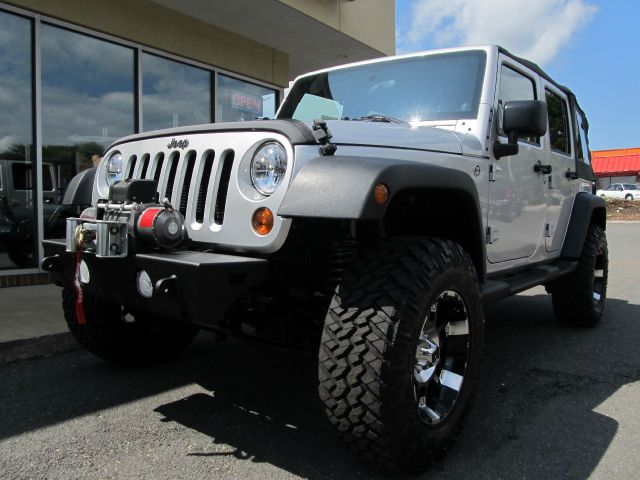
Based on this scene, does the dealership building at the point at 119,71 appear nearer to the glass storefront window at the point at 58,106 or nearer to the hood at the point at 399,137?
the glass storefront window at the point at 58,106

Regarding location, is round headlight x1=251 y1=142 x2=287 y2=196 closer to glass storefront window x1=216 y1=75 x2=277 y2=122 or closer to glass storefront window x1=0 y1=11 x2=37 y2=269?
glass storefront window x1=0 y1=11 x2=37 y2=269

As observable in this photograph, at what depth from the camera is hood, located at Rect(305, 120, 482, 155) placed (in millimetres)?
2371

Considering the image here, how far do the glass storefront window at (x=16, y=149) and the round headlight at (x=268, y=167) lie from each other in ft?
17.6

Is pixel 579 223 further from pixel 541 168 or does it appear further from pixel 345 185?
pixel 345 185

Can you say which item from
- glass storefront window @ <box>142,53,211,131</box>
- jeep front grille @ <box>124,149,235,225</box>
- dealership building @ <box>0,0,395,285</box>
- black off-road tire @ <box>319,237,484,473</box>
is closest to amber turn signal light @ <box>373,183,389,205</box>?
black off-road tire @ <box>319,237,484,473</box>

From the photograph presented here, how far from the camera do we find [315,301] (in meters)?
2.57

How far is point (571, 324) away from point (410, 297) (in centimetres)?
340

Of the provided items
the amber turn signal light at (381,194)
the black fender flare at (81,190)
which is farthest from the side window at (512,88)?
the black fender flare at (81,190)

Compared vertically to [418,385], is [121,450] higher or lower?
lower

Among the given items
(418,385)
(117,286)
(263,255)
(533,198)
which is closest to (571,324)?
(533,198)

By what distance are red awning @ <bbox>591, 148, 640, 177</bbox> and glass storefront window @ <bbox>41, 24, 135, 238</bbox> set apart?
159 ft

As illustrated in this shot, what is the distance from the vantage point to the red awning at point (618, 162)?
48.5 meters

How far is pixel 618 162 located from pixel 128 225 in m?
55.1

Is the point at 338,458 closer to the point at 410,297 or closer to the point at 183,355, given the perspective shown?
the point at 410,297
